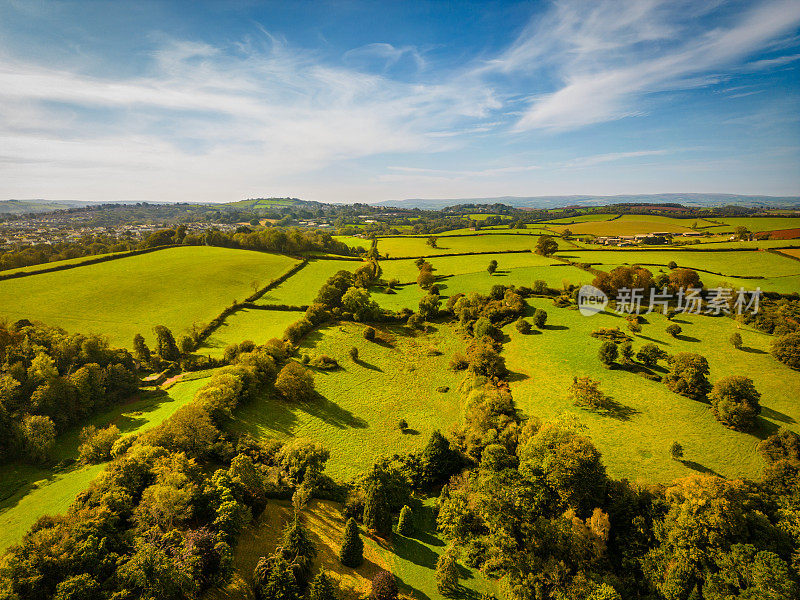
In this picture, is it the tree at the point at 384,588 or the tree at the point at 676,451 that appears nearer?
the tree at the point at 384,588

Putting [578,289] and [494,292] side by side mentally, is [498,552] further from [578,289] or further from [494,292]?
[578,289]

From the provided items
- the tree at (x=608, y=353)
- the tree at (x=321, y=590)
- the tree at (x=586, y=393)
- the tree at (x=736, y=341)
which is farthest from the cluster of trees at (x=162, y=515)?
the tree at (x=736, y=341)

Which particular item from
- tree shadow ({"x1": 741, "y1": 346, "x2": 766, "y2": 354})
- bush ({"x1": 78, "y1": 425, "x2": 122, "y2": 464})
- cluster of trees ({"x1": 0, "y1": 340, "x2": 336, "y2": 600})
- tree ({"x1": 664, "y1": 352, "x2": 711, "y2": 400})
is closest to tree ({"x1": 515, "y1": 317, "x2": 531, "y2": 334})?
tree ({"x1": 664, "y1": 352, "x2": 711, "y2": 400})

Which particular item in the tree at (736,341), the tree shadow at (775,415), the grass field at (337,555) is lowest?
the grass field at (337,555)

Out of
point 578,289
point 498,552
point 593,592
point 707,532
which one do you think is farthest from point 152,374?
point 578,289

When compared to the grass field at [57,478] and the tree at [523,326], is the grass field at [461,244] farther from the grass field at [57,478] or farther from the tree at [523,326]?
the grass field at [57,478]

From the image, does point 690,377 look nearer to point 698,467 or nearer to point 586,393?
point 586,393
